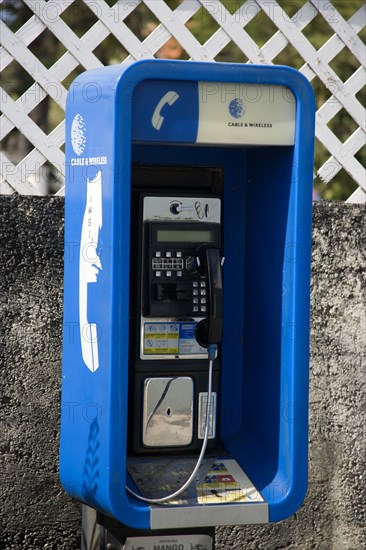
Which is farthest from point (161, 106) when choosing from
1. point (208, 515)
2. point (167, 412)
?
point (208, 515)

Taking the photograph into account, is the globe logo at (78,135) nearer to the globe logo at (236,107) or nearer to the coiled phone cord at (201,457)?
the globe logo at (236,107)

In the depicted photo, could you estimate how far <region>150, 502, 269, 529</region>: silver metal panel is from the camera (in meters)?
2.93

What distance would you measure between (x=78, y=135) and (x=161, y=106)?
14.5 inches

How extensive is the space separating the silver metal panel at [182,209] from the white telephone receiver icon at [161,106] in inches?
10.5

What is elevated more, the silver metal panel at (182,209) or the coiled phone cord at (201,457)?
the silver metal panel at (182,209)

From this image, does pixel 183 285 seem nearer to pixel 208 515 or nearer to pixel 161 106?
pixel 161 106

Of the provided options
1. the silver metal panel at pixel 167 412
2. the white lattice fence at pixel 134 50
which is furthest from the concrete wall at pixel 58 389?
the silver metal panel at pixel 167 412

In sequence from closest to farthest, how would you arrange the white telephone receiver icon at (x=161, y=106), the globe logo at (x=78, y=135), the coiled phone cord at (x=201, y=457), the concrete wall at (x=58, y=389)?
1. the white telephone receiver icon at (x=161, y=106)
2. the coiled phone cord at (x=201, y=457)
3. the globe logo at (x=78, y=135)
4. the concrete wall at (x=58, y=389)

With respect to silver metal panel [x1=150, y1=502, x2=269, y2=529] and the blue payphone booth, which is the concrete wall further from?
silver metal panel [x1=150, y1=502, x2=269, y2=529]

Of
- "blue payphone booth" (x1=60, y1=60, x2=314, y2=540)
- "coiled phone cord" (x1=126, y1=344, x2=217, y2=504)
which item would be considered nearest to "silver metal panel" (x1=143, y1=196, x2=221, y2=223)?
"blue payphone booth" (x1=60, y1=60, x2=314, y2=540)

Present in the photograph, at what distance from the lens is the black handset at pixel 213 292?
9.79 ft

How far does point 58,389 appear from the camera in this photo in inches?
144

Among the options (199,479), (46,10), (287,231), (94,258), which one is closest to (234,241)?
(287,231)

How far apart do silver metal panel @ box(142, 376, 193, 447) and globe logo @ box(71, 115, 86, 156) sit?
0.76 meters
